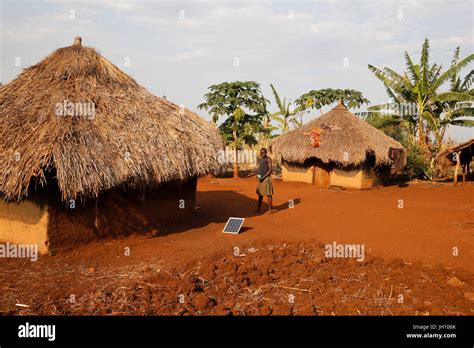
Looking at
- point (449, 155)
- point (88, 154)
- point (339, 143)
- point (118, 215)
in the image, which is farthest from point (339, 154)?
point (88, 154)

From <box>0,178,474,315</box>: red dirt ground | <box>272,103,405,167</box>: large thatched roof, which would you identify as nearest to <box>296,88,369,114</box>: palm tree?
<box>272,103,405,167</box>: large thatched roof

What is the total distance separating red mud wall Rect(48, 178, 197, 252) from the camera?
655cm

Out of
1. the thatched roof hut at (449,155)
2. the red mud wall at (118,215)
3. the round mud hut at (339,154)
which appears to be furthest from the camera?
the thatched roof hut at (449,155)

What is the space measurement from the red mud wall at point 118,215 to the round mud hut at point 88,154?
0.06 ft

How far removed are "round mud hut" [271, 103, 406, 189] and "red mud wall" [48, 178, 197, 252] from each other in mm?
8471

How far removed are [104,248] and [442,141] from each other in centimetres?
1744

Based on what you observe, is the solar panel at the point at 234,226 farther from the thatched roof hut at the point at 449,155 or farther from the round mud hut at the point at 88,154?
the thatched roof hut at the point at 449,155

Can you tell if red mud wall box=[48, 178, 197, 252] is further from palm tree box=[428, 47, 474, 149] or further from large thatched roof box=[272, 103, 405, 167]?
palm tree box=[428, 47, 474, 149]

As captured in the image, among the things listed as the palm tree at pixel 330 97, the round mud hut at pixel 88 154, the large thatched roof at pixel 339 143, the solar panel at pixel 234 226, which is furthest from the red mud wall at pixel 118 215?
the palm tree at pixel 330 97

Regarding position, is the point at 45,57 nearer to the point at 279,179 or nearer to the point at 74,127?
the point at 74,127

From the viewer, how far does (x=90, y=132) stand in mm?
6824

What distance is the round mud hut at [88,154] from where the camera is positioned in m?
6.29
